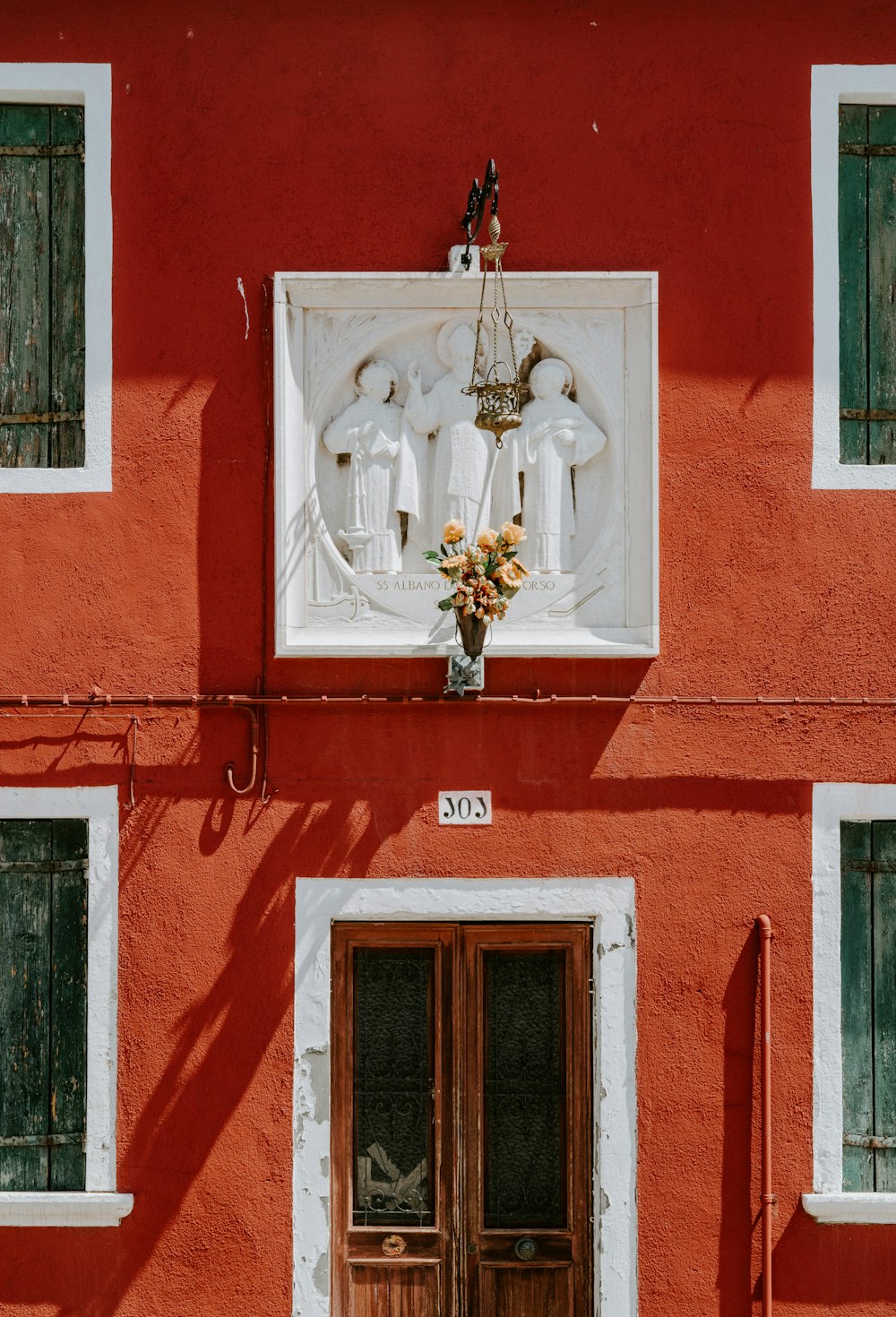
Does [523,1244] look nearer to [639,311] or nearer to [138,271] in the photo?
[639,311]

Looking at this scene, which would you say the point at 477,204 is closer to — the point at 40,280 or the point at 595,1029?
the point at 40,280

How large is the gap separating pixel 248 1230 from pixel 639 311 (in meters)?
4.34

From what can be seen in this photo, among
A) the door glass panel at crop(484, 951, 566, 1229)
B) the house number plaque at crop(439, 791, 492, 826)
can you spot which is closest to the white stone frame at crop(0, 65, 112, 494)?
the house number plaque at crop(439, 791, 492, 826)

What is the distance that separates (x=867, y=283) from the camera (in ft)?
20.1

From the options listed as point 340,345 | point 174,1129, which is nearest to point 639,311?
point 340,345

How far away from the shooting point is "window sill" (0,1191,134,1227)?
223 inches

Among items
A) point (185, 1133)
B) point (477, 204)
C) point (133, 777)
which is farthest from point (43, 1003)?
point (477, 204)

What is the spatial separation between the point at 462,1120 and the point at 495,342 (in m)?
3.45

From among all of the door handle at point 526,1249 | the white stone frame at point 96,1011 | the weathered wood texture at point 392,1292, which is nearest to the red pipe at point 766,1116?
the door handle at point 526,1249

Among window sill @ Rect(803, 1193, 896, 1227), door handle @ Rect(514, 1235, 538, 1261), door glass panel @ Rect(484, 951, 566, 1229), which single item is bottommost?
door handle @ Rect(514, 1235, 538, 1261)

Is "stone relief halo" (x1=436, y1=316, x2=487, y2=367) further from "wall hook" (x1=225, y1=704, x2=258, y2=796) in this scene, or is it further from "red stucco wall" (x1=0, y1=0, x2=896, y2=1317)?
"wall hook" (x1=225, y1=704, x2=258, y2=796)

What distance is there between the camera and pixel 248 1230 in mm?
5746

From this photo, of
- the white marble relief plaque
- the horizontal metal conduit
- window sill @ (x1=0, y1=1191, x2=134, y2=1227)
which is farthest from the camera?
the white marble relief plaque

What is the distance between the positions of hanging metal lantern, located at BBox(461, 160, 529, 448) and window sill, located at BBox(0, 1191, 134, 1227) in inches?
142
